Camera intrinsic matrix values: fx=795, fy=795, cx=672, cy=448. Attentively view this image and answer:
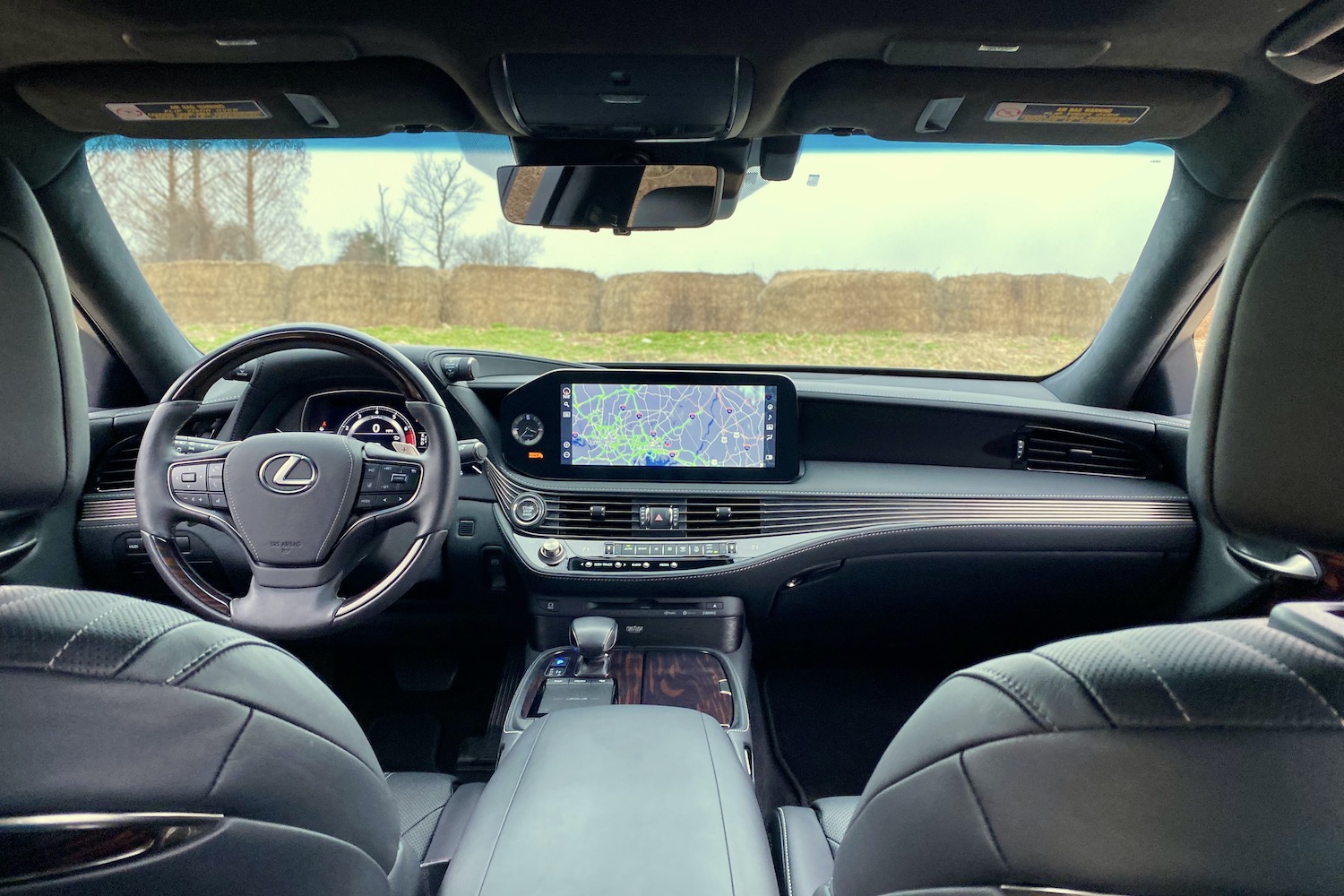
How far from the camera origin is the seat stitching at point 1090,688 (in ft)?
2.33

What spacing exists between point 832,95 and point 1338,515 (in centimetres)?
154

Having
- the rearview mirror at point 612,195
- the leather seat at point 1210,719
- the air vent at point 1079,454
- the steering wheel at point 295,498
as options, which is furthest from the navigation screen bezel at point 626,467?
the leather seat at point 1210,719

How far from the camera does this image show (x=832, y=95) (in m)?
2.05

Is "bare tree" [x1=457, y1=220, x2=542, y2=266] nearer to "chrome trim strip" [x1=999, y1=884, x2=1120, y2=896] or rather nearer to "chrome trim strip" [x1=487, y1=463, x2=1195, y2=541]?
"chrome trim strip" [x1=487, y1=463, x2=1195, y2=541]

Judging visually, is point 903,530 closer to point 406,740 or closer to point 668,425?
point 668,425

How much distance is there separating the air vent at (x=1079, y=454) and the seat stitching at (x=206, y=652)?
8.93 ft

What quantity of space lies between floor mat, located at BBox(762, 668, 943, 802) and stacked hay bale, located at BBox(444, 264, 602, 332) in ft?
5.82

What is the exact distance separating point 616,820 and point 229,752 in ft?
2.43

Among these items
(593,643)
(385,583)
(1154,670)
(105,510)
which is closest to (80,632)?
(1154,670)

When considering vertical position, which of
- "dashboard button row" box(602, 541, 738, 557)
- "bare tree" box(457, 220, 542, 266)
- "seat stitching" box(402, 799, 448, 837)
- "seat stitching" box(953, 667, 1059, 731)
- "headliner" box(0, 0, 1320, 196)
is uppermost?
"headliner" box(0, 0, 1320, 196)

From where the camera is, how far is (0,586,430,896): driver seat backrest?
2.14ft

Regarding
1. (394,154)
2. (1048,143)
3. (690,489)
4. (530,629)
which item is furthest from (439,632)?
(1048,143)

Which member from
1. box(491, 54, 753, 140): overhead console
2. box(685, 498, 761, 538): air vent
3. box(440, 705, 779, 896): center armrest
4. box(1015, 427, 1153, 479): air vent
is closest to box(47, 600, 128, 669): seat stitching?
box(440, 705, 779, 896): center armrest

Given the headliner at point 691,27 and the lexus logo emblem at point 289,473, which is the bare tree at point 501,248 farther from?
the lexus logo emblem at point 289,473
